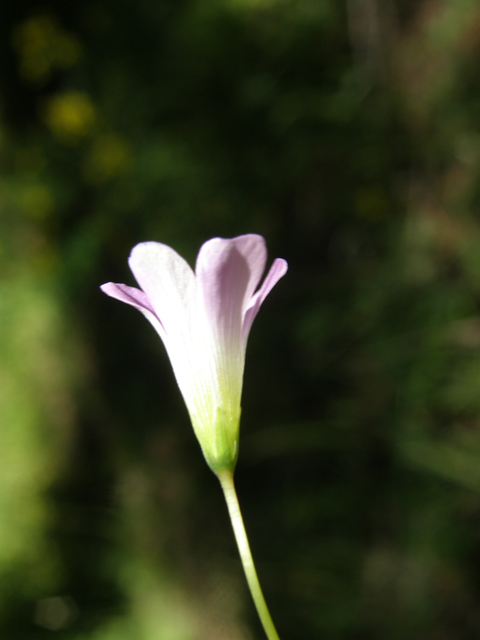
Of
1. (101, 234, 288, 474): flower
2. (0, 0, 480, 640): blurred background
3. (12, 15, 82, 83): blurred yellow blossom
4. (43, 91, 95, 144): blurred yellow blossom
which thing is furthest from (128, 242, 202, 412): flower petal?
(12, 15, 82, 83): blurred yellow blossom

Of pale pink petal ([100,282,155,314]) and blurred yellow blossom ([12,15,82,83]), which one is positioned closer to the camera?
pale pink petal ([100,282,155,314])

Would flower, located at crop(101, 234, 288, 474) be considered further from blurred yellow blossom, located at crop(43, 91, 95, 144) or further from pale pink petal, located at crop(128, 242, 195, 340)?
blurred yellow blossom, located at crop(43, 91, 95, 144)

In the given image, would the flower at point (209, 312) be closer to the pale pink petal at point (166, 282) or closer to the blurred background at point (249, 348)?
the pale pink petal at point (166, 282)

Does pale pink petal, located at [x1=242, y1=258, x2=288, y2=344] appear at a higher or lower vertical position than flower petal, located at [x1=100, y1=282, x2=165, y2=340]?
lower

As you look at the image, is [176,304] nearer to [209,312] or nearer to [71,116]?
[209,312]

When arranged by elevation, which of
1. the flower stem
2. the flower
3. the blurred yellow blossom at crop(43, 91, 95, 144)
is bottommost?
the flower stem

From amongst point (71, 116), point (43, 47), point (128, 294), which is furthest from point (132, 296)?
point (43, 47)

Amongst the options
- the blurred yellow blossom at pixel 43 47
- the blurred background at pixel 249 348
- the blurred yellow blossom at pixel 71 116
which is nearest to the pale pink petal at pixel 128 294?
the blurred background at pixel 249 348
